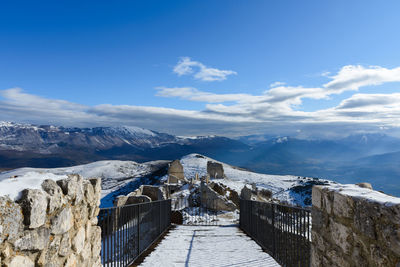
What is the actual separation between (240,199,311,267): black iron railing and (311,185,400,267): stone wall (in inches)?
29.5

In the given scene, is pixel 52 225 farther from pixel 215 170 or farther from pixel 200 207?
pixel 215 170

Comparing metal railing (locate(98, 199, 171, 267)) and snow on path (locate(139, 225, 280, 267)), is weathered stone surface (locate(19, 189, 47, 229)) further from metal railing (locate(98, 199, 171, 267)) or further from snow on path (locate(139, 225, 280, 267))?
snow on path (locate(139, 225, 280, 267))

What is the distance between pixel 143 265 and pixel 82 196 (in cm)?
343

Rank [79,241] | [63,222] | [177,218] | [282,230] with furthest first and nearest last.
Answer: [177,218] < [282,230] < [79,241] < [63,222]

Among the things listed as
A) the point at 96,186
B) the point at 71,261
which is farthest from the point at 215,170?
the point at 71,261

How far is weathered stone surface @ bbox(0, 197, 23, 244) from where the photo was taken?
2098mm

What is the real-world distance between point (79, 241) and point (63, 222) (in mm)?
677

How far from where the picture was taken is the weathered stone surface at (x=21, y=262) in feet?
7.29

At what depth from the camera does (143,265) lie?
20.3 feet

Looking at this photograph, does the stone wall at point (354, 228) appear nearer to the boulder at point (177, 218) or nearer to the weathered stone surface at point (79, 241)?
the weathered stone surface at point (79, 241)

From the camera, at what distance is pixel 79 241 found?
3.54 m

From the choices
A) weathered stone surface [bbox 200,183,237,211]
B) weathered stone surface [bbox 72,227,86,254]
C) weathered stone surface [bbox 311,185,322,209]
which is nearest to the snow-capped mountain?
weathered stone surface [bbox 72,227,86,254]

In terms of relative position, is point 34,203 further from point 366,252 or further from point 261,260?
point 261,260

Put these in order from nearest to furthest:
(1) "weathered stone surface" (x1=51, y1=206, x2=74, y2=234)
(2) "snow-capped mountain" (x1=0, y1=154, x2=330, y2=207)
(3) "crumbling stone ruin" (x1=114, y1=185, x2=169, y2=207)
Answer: (2) "snow-capped mountain" (x1=0, y1=154, x2=330, y2=207), (1) "weathered stone surface" (x1=51, y1=206, x2=74, y2=234), (3) "crumbling stone ruin" (x1=114, y1=185, x2=169, y2=207)
